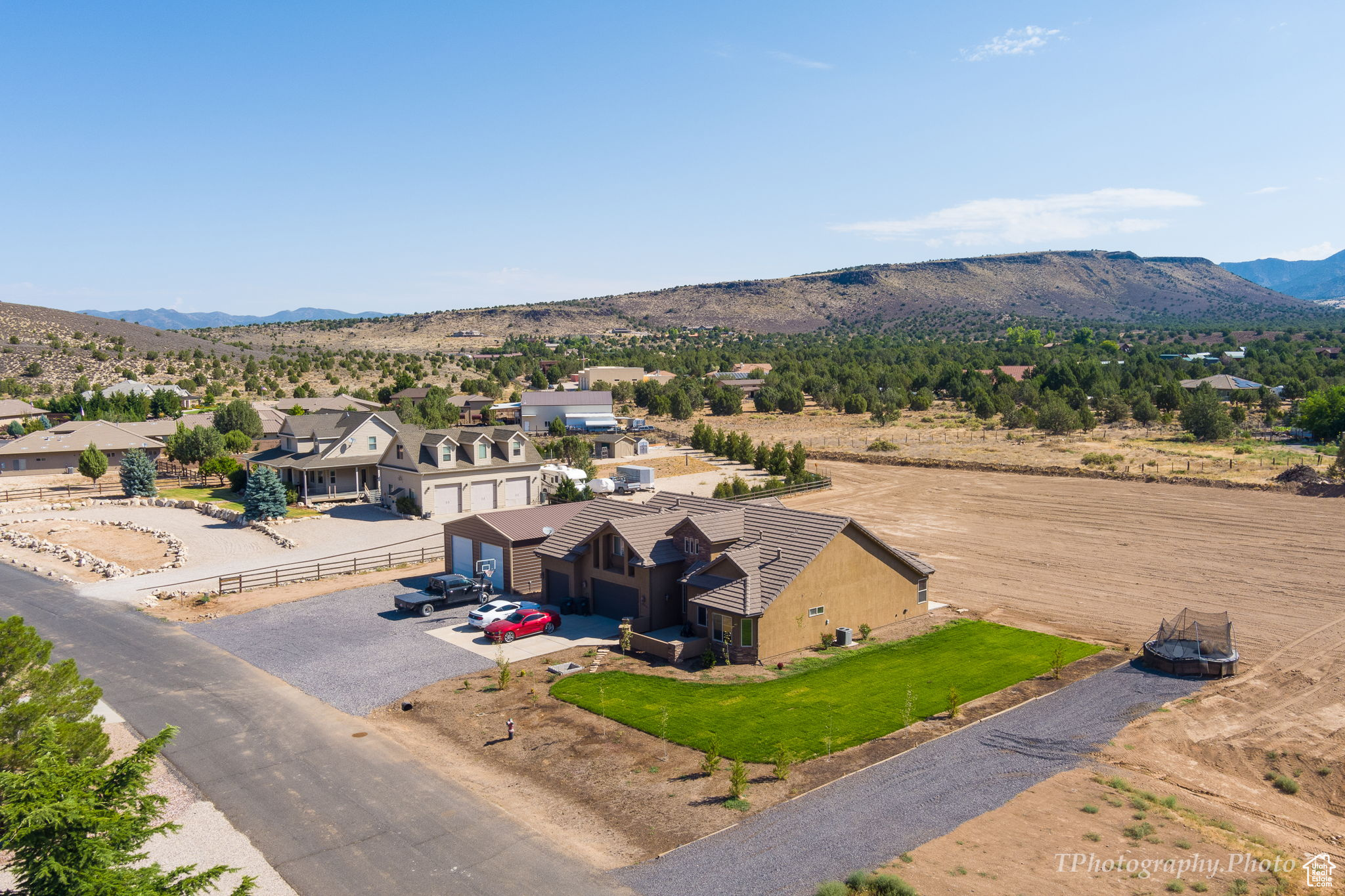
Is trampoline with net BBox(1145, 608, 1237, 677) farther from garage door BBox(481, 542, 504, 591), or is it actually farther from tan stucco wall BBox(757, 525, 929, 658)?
garage door BBox(481, 542, 504, 591)

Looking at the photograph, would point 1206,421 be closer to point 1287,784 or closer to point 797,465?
point 797,465

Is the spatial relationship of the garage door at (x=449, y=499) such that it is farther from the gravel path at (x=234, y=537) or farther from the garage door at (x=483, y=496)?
the gravel path at (x=234, y=537)

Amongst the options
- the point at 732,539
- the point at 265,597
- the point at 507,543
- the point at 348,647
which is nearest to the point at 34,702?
the point at 348,647

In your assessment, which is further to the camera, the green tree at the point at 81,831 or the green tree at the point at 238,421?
the green tree at the point at 238,421

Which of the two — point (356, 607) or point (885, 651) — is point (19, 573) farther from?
point (885, 651)

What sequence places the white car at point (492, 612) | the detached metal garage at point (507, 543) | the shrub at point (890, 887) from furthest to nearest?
the detached metal garage at point (507, 543)
the white car at point (492, 612)
the shrub at point (890, 887)

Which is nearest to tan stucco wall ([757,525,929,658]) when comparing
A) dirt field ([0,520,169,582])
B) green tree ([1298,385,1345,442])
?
dirt field ([0,520,169,582])

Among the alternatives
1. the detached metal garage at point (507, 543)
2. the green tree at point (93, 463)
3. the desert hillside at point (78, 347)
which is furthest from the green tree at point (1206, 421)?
the desert hillside at point (78, 347)
